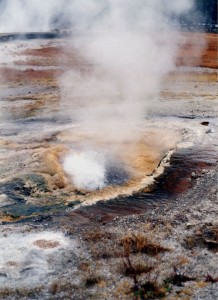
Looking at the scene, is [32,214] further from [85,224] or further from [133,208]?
[133,208]

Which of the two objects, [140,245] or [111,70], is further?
[111,70]

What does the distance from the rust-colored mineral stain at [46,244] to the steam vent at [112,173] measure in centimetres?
2

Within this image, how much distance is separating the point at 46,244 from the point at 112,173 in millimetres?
3254

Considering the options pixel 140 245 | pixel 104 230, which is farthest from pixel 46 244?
pixel 140 245

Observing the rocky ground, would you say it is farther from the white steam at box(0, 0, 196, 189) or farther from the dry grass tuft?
the white steam at box(0, 0, 196, 189)

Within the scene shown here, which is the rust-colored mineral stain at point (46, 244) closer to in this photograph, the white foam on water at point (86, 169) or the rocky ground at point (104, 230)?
the rocky ground at point (104, 230)

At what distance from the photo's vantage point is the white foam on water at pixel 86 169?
30.6 ft

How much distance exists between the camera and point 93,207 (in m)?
8.34

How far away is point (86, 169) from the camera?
9891mm

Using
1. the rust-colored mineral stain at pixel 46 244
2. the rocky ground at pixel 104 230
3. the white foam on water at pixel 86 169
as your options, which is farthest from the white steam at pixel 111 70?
the rust-colored mineral stain at pixel 46 244

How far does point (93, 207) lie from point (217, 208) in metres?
2.45

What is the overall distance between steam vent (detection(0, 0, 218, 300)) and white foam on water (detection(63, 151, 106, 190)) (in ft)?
0.15

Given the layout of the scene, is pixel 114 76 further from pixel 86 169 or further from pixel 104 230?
pixel 104 230

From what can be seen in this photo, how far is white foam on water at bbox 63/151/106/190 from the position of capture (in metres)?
9.34
